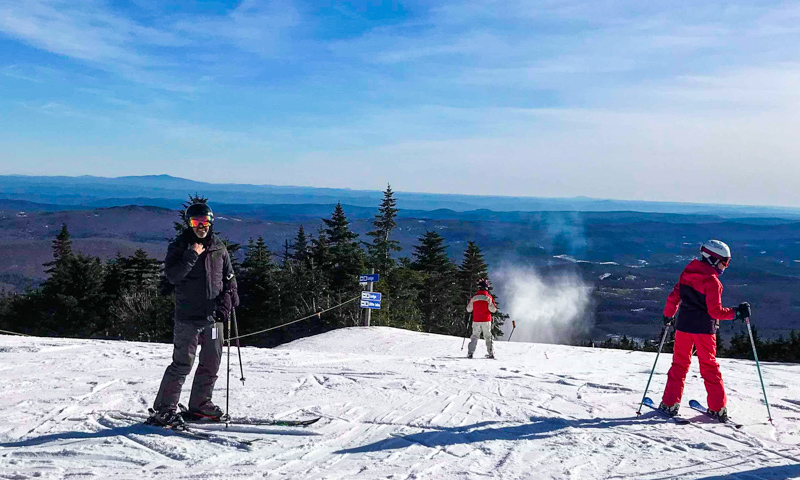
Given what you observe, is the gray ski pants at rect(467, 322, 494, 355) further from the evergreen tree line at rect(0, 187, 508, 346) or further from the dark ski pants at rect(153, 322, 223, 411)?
the evergreen tree line at rect(0, 187, 508, 346)

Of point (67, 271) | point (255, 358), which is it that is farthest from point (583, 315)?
point (255, 358)

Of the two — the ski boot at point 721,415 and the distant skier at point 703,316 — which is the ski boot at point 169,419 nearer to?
the distant skier at point 703,316

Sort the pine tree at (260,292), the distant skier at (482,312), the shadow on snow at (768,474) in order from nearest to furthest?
the shadow on snow at (768,474) < the distant skier at (482,312) < the pine tree at (260,292)

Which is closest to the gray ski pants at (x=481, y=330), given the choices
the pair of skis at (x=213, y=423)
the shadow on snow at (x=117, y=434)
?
the pair of skis at (x=213, y=423)

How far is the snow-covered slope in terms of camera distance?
499 cm

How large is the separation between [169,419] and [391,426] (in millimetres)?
2179

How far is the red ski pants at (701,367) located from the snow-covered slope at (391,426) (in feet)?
0.96

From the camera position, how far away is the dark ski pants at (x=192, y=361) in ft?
18.1

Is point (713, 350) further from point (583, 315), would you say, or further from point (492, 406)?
point (583, 315)

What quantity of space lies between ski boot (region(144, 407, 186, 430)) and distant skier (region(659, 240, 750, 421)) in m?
5.13

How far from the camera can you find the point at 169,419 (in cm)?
569

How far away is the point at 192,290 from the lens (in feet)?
18.0

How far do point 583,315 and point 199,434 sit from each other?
11962 cm

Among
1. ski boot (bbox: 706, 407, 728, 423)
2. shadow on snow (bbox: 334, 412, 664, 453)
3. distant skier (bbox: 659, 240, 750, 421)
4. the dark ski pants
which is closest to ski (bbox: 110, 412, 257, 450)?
the dark ski pants
